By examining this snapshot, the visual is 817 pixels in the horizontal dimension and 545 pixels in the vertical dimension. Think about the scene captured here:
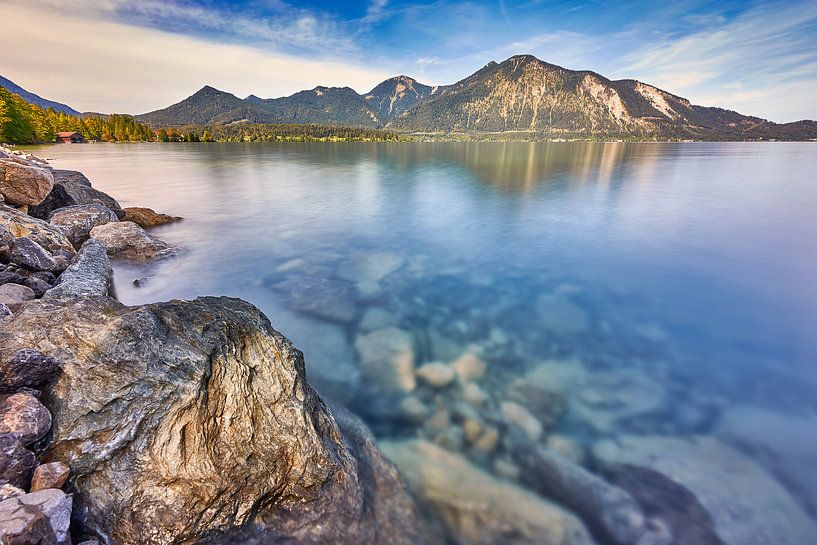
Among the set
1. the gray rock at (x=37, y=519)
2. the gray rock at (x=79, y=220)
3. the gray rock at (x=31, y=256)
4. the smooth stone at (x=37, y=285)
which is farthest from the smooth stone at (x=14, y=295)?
the gray rock at (x=79, y=220)

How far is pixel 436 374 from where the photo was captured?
6602mm

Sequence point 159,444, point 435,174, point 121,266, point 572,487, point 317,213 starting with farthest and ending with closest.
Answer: point 435,174, point 317,213, point 121,266, point 572,487, point 159,444

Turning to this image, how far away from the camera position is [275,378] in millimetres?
4258

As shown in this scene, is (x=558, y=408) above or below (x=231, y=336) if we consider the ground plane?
below

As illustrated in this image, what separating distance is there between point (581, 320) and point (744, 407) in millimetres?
3073

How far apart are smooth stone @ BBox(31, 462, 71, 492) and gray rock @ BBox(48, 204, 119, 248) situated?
420 inches

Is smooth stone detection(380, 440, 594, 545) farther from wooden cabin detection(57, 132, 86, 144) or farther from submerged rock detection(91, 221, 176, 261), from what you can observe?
wooden cabin detection(57, 132, 86, 144)


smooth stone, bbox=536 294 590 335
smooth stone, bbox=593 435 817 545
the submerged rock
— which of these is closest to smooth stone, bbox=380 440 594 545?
smooth stone, bbox=593 435 817 545

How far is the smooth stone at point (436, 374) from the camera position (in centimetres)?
639

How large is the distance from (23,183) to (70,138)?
5022 inches

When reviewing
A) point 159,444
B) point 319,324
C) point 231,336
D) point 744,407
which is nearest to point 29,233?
point 319,324

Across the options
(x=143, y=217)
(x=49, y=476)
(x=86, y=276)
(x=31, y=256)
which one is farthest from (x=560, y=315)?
(x=143, y=217)

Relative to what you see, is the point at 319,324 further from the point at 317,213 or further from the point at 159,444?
the point at 317,213

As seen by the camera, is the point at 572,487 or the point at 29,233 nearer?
the point at 572,487
